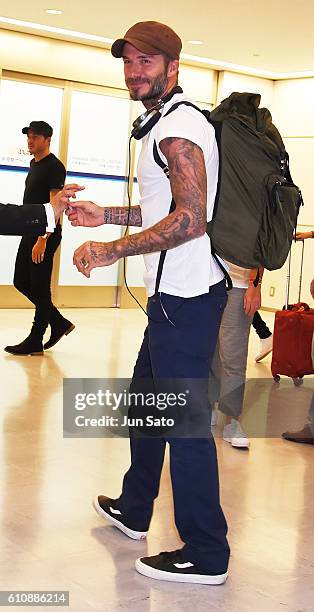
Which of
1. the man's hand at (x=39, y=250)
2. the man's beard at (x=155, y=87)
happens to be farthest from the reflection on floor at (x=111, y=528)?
the man's beard at (x=155, y=87)

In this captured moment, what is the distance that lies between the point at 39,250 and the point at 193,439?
446cm

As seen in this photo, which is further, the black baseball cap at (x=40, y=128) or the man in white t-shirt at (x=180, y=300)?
the black baseball cap at (x=40, y=128)

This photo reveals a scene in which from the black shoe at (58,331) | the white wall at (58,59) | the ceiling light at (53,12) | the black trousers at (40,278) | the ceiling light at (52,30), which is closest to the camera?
the black trousers at (40,278)

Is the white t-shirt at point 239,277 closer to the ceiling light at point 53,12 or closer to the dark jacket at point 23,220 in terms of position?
the dark jacket at point 23,220

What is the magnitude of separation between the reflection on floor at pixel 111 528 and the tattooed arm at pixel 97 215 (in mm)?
1135

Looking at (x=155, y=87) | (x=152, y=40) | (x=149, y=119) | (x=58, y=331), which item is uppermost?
(x=152, y=40)

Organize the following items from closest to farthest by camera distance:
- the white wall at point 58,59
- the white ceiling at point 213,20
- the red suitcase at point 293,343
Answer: the red suitcase at point 293,343
the white ceiling at point 213,20
the white wall at point 58,59

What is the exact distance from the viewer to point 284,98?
12.6m

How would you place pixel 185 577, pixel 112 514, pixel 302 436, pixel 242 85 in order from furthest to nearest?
pixel 242 85
pixel 302 436
pixel 112 514
pixel 185 577

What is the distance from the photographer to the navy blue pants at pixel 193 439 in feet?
9.87

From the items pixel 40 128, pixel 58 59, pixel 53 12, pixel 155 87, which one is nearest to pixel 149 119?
pixel 155 87

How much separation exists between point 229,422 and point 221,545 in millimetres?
2070

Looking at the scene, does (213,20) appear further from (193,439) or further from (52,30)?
(193,439)

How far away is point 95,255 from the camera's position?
2852mm
